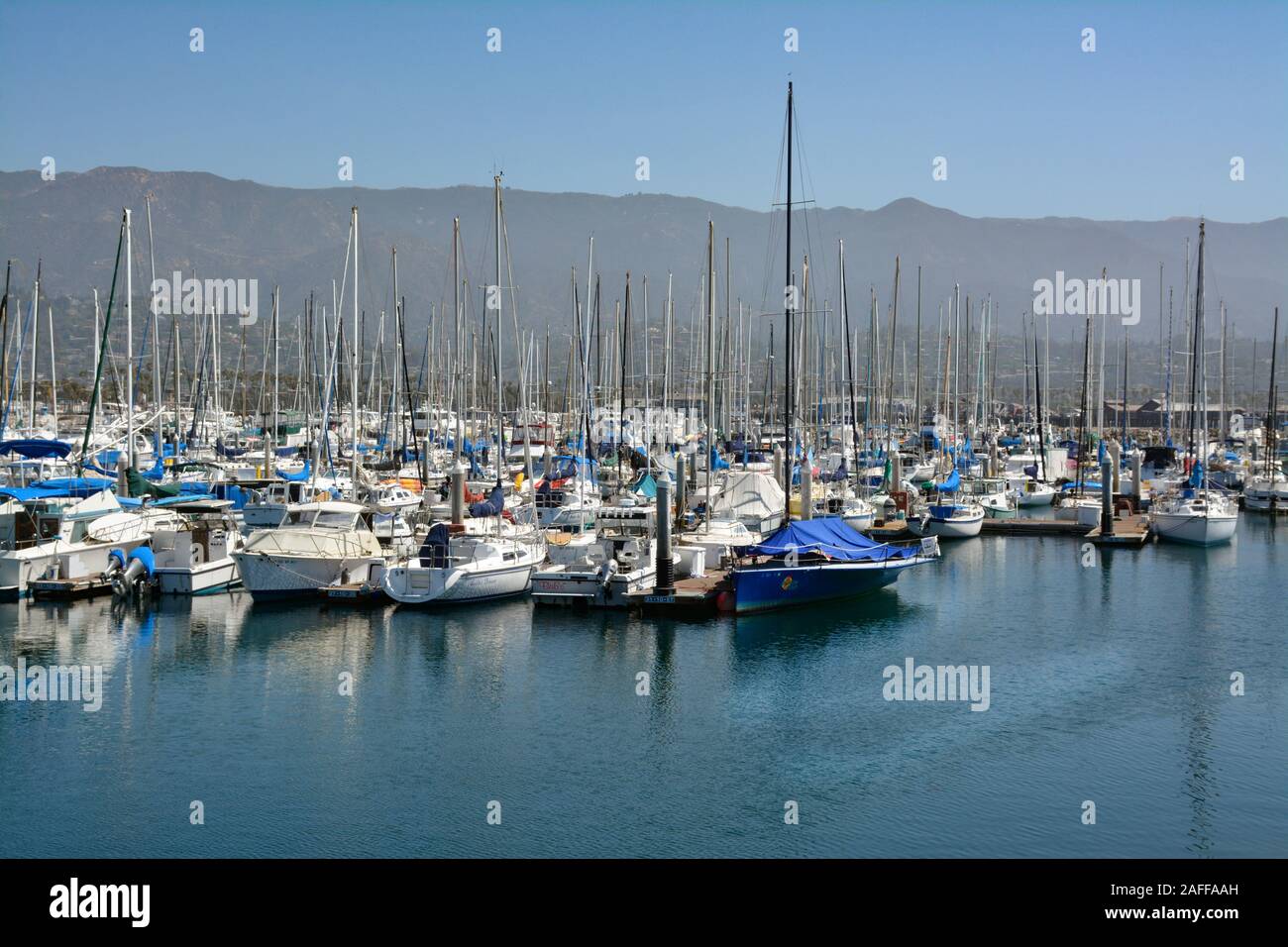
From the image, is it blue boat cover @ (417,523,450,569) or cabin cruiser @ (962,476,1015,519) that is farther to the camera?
cabin cruiser @ (962,476,1015,519)

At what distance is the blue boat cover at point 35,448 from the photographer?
43.5m

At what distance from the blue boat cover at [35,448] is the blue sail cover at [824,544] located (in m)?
23.8

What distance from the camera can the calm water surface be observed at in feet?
71.5

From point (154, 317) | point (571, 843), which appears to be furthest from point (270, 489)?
point (571, 843)

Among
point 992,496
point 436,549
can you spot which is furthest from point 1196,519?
point 436,549

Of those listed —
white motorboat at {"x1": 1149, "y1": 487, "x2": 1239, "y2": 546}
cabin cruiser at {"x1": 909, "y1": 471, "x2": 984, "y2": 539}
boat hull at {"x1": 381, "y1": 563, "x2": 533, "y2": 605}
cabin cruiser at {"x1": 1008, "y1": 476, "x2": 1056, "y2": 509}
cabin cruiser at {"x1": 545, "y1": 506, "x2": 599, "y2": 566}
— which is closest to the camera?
boat hull at {"x1": 381, "y1": 563, "x2": 533, "y2": 605}

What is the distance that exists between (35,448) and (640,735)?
1079 inches

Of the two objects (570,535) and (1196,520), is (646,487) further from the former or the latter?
(1196,520)

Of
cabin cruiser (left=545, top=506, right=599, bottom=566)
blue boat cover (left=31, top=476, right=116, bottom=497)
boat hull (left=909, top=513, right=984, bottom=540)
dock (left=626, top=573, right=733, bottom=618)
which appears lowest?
dock (left=626, top=573, right=733, bottom=618)

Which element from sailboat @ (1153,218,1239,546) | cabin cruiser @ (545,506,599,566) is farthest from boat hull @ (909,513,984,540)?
cabin cruiser @ (545,506,599,566)

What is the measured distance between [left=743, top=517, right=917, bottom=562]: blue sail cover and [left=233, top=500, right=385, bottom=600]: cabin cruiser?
39.5ft

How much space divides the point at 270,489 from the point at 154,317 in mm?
15524

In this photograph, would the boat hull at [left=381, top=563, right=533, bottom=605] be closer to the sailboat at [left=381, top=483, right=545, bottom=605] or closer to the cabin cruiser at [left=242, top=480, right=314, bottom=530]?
the sailboat at [left=381, top=483, right=545, bottom=605]
